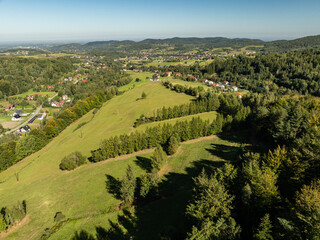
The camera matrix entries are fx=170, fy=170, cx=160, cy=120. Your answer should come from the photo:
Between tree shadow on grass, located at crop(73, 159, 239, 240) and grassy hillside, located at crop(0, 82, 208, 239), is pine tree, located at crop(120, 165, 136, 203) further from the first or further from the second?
grassy hillside, located at crop(0, 82, 208, 239)

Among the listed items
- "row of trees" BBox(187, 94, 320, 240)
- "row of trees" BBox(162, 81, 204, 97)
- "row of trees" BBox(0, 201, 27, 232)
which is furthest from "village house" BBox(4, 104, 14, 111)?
"row of trees" BBox(187, 94, 320, 240)

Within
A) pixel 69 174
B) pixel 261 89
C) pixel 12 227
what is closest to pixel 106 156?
pixel 69 174

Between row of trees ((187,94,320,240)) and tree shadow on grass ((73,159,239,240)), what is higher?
row of trees ((187,94,320,240))

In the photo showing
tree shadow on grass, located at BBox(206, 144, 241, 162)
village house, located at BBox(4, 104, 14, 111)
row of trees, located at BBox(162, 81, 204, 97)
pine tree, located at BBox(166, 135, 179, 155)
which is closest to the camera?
tree shadow on grass, located at BBox(206, 144, 241, 162)

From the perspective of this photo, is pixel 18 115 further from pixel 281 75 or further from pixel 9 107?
pixel 281 75

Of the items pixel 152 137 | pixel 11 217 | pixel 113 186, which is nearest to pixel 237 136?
pixel 152 137

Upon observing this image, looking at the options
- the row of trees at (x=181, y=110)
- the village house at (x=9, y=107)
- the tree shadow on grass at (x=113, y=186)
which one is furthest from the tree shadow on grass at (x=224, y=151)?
the village house at (x=9, y=107)
